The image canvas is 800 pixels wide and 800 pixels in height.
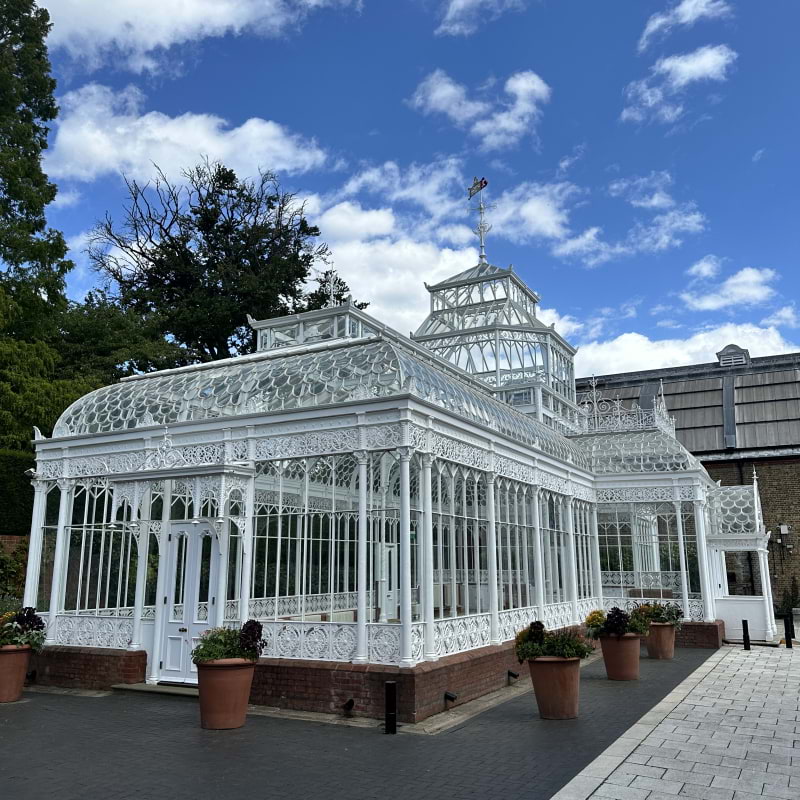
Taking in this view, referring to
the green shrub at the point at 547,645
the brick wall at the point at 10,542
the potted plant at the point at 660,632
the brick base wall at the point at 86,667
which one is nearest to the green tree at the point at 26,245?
the brick wall at the point at 10,542

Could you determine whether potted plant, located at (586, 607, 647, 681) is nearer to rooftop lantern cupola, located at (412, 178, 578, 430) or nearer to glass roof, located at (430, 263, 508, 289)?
rooftop lantern cupola, located at (412, 178, 578, 430)

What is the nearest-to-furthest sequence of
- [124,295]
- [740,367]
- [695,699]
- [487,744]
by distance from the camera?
[487,744]
[695,699]
[124,295]
[740,367]

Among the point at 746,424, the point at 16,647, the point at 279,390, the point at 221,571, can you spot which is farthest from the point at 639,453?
the point at 746,424

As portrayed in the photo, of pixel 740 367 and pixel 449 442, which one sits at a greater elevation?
pixel 740 367

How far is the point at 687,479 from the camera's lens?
57.1ft

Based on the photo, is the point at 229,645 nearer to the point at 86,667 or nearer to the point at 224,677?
the point at 224,677

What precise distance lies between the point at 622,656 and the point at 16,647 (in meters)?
9.41

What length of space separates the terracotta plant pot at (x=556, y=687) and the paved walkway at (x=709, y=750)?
858mm

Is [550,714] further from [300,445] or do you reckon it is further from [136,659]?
[136,659]

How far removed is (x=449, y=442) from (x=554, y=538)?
5637mm

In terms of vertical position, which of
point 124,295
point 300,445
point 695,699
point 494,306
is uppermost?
point 124,295

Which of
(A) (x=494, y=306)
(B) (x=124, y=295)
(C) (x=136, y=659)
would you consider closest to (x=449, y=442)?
(C) (x=136, y=659)

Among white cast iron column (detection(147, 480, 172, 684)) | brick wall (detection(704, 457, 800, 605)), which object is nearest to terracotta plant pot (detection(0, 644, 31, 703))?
white cast iron column (detection(147, 480, 172, 684))

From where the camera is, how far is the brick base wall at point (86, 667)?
10.8 meters
